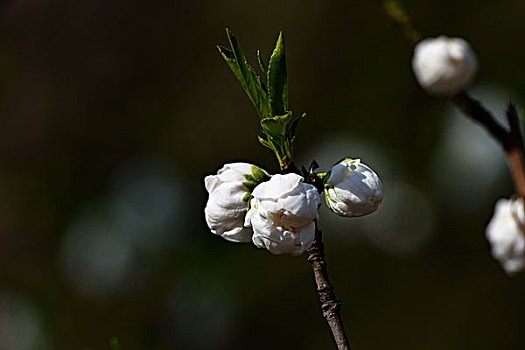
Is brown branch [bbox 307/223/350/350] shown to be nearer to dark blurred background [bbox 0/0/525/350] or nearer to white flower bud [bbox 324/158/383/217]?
white flower bud [bbox 324/158/383/217]

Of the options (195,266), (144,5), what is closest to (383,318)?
(195,266)

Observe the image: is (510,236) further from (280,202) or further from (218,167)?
(218,167)

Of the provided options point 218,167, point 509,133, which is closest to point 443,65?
point 509,133

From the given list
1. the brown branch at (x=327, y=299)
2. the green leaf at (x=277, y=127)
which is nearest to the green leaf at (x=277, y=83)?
the green leaf at (x=277, y=127)

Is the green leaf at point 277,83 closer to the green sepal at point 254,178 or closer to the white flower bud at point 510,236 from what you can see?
the green sepal at point 254,178

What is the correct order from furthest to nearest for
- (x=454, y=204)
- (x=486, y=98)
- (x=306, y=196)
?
1. (x=454, y=204)
2. (x=486, y=98)
3. (x=306, y=196)

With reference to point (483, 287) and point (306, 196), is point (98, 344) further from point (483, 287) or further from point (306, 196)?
point (306, 196)
